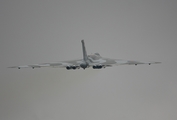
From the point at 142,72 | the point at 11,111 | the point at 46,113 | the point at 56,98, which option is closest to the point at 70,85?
the point at 56,98

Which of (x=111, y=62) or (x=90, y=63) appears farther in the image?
(x=111, y=62)

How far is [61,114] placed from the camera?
148 feet

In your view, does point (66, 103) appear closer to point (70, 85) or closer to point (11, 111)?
point (70, 85)

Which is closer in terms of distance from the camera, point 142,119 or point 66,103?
point 66,103

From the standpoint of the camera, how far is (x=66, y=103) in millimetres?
44406

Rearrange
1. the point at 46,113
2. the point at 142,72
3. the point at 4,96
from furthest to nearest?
the point at 142,72 < the point at 46,113 < the point at 4,96

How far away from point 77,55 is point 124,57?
25.2 ft

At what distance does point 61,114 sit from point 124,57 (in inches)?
515

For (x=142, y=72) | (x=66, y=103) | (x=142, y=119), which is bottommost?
(x=142, y=119)

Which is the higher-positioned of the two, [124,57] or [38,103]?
[124,57]

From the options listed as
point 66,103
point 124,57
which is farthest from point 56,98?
point 124,57

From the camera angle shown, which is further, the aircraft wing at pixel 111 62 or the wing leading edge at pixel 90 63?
the aircraft wing at pixel 111 62

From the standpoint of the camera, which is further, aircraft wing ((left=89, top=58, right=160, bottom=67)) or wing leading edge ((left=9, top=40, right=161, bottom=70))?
aircraft wing ((left=89, top=58, right=160, bottom=67))

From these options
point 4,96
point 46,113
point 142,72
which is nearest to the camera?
point 4,96
